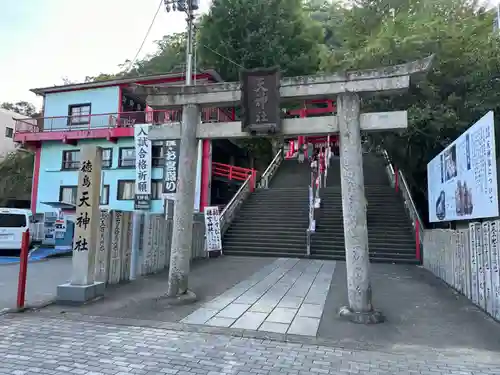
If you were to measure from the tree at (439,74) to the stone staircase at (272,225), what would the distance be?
4978 millimetres

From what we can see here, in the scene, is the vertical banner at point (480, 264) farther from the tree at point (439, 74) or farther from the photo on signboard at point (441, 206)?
the tree at point (439, 74)

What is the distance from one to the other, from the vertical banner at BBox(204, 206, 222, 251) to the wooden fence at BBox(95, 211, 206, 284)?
2510 millimetres

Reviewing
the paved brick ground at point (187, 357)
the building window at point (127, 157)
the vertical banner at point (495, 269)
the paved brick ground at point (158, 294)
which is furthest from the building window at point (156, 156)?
the vertical banner at point (495, 269)

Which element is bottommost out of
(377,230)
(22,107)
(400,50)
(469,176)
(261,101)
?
(377,230)

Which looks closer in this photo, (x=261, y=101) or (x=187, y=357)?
(x=187, y=357)

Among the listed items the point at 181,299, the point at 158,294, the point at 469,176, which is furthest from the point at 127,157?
the point at 469,176

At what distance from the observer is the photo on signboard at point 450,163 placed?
8495 mm

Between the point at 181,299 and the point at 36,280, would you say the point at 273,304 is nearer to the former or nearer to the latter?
the point at 181,299

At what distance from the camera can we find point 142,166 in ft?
59.5

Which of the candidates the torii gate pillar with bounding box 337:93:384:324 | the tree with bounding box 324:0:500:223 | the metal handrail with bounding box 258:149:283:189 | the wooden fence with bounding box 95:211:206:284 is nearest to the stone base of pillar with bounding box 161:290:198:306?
the wooden fence with bounding box 95:211:206:284

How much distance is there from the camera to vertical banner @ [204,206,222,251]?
1379 centimetres

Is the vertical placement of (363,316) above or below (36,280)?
above

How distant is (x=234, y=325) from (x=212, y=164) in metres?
15.4

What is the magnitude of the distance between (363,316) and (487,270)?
7.75 ft
